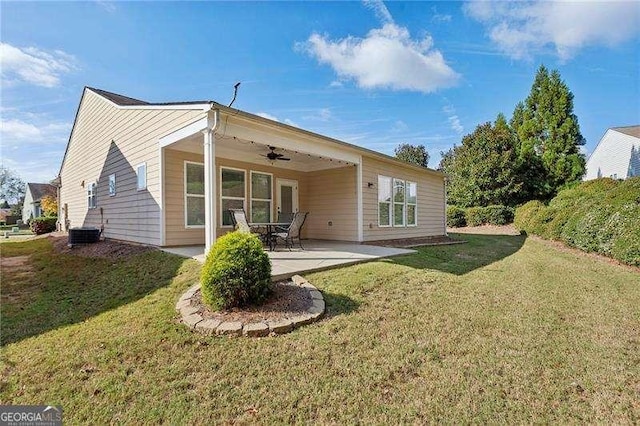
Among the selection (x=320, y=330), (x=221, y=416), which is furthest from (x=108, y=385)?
(x=320, y=330)

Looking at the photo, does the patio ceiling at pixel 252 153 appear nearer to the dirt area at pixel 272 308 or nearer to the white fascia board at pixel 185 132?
the white fascia board at pixel 185 132

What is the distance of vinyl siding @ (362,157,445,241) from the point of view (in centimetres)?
998

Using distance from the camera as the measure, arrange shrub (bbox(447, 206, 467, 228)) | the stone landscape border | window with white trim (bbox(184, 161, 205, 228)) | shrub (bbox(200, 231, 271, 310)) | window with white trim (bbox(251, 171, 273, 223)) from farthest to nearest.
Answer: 1. shrub (bbox(447, 206, 467, 228))
2. window with white trim (bbox(251, 171, 273, 223))
3. window with white trim (bbox(184, 161, 205, 228))
4. shrub (bbox(200, 231, 271, 310))
5. the stone landscape border

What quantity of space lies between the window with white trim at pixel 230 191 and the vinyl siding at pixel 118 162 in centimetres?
175

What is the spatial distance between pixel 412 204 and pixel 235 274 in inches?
370

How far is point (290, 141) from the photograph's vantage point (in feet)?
24.2

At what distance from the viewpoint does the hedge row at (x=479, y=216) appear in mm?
18641

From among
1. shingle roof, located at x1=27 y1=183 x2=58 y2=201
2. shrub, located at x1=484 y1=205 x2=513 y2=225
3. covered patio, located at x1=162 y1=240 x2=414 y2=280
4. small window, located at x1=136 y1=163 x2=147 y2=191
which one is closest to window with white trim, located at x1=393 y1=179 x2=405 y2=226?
covered patio, located at x1=162 y1=240 x2=414 y2=280

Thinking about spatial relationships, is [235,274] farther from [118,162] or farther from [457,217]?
[457,217]

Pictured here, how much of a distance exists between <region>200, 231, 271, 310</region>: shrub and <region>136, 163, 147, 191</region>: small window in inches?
217

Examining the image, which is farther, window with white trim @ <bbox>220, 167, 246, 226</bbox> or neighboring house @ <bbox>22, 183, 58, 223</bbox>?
neighboring house @ <bbox>22, 183, 58, 223</bbox>

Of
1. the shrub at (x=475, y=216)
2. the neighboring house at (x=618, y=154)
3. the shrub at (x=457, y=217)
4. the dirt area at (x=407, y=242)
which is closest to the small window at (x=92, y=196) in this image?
the dirt area at (x=407, y=242)

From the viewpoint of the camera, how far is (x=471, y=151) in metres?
21.0

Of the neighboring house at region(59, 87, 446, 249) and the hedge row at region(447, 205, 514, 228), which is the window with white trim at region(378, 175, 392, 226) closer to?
the neighboring house at region(59, 87, 446, 249)
